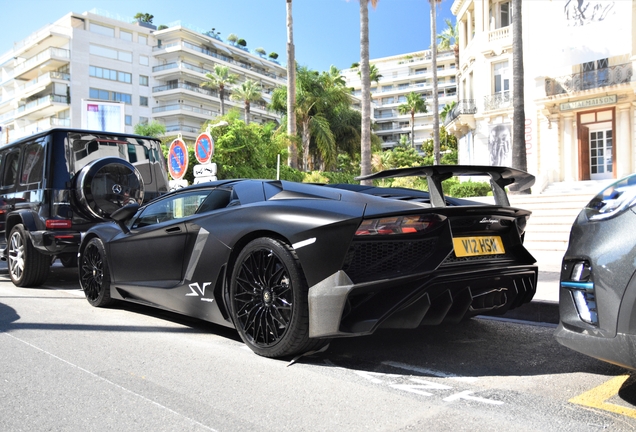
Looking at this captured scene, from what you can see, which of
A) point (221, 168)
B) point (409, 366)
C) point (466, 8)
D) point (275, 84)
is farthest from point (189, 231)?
point (275, 84)

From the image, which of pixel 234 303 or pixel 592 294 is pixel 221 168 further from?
pixel 592 294

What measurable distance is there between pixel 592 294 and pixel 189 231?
289cm

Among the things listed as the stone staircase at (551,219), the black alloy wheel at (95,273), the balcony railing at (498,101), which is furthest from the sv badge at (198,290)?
the balcony railing at (498,101)

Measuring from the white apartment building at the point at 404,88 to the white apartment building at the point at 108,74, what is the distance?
101 feet

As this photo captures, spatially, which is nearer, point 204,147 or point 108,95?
point 204,147

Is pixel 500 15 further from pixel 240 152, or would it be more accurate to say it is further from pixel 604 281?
pixel 604 281

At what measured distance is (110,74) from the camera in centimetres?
6203

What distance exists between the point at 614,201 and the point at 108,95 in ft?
213

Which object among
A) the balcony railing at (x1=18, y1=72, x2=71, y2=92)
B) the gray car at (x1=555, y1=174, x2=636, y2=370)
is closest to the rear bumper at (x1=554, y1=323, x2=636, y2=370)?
the gray car at (x1=555, y1=174, x2=636, y2=370)

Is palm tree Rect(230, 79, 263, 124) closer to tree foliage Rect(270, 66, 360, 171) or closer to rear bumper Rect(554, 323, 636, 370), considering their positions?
tree foliage Rect(270, 66, 360, 171)

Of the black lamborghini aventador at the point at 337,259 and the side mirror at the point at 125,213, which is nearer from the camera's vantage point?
the black lamborghini aventador at the point at 337,259

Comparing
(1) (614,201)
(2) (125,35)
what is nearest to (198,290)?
(1) (614,201)

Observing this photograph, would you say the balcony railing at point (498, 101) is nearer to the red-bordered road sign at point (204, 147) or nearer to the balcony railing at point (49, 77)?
the red-bordered road sign at point (204, 147)

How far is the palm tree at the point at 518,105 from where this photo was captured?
66.6ft
